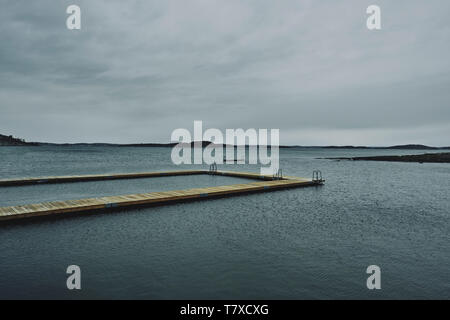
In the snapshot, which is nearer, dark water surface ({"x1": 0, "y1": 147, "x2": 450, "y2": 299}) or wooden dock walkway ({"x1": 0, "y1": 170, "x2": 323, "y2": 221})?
dark water surface ({"x1": 0, "y1": 147, "x2": 450, "y2": 299})

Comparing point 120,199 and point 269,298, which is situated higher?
point 120,199

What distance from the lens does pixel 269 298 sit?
891cm

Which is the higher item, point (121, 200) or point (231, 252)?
point (121, 200)

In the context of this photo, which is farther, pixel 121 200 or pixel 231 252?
pixel 121 200

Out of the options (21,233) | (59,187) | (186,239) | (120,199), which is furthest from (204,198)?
(59,187)

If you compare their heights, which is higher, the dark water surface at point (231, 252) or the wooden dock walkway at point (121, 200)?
the wooden dock walkway at point (121, 200)

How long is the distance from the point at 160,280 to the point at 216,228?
6.33m

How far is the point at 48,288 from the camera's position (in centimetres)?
918

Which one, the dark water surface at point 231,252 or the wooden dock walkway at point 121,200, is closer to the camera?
the dark water surface at point 231,252

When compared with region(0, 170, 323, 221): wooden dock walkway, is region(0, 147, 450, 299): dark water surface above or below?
below

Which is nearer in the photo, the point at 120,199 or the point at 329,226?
the point at 329,226

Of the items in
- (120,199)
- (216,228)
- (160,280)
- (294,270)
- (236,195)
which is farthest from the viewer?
(236,195)
